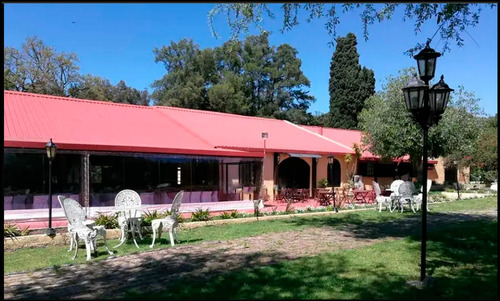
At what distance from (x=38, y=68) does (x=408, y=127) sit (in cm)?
2991

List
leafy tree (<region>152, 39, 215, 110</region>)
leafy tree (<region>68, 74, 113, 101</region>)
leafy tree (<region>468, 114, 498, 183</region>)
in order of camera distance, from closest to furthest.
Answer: leafy tree (<region>468, 114, 498, 183</region>) → leafy tree (<region>68, 74, 113, 101</region>) → leafy tree (<region>152, 39, 215, 110</region>)

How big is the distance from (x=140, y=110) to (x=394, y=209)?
38.7 feet

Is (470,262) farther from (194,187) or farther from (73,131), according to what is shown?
(73,131)

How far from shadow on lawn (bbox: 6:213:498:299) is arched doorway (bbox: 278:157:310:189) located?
14.7 meters

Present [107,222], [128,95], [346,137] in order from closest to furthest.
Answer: [107,222] → [346,137] → [128,95]

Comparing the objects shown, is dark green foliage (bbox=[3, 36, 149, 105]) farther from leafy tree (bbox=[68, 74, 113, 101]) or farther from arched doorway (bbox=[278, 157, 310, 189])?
arched doorway (bbox=[278, 157, 310, 189])

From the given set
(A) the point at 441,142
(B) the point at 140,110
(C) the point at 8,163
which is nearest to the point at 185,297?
(C) the point at 8,163

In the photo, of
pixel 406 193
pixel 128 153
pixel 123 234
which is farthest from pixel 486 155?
pixel 123 234

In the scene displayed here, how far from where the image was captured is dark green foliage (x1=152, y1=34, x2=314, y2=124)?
42.3 metres

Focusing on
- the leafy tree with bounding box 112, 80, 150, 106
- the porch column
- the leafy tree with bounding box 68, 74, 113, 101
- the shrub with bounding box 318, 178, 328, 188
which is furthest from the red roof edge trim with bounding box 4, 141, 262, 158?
the leafy tree with bounding box 112, 80, 150, 106

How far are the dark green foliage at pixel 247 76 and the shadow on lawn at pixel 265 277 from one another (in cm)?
3404

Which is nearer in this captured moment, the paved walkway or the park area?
the park area

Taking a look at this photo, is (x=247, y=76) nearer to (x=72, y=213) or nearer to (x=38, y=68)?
(x=38, y=68)

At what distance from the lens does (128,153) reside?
1368 cm
